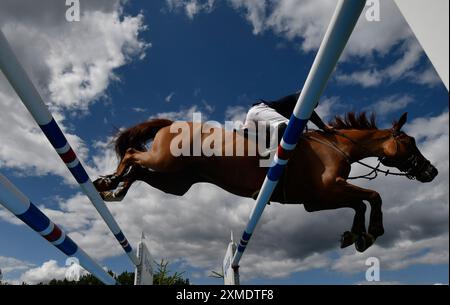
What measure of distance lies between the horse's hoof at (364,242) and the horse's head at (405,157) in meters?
1.17

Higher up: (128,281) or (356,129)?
(356,129)

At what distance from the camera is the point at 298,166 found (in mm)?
4195

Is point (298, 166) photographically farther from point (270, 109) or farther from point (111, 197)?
point (111, 197)

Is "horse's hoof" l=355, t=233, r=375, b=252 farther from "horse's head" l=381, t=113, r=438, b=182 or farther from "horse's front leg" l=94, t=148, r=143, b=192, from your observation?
"horse's front leg" l=94, t=148, r=143, b=192

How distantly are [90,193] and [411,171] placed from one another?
393cm

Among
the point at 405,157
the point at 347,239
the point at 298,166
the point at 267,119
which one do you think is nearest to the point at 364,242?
the point at 347,239

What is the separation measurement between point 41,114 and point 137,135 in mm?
2974

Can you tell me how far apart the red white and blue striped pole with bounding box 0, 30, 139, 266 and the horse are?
129 centimetres

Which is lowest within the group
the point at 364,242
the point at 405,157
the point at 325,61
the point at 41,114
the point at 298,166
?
the point at 364,242

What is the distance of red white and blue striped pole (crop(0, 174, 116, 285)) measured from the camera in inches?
56.0
